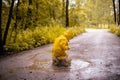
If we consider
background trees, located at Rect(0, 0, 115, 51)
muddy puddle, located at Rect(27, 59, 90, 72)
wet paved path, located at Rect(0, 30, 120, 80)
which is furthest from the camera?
background trees, located at Rect(0, 0, 115, 51)

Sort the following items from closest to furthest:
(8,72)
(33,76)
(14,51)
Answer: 1. (33,76)
2. (8,72)
3. (14,51)

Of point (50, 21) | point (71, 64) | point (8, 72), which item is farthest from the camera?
point (50, 21)

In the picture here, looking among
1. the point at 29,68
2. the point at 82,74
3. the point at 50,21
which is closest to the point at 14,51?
the point at 29,68

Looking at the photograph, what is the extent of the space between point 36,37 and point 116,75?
32.5 ft

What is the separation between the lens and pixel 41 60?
37.2 feet

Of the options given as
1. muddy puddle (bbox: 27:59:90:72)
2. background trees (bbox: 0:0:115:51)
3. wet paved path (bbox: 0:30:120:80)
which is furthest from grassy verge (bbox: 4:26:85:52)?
muddy puddle (bbox: 27:59:90:72)

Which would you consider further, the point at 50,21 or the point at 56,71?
the point at 50,21

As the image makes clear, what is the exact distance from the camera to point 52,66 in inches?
387

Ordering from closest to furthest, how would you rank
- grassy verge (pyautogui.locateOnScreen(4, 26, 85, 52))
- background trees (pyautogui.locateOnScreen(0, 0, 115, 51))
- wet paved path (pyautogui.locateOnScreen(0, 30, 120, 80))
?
wet paved path (pyautogui.locateOnScreen(0, 30, 120, 80)) → grassy verge (pyautogui.locateOnScreen(4, 26, 85, 52)) → background trees (pyautogui.locateOnScreen(0, 0, 115, 51))

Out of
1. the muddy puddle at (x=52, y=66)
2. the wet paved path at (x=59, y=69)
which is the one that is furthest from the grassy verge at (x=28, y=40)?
the muddy puddle at (x=52, y=66)

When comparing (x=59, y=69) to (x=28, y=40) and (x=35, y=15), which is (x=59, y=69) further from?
(x=35, y=15)

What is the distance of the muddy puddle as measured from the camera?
9312 millimetres

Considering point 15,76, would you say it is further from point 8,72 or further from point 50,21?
point 50,21

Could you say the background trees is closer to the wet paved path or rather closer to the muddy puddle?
the wet paved path
